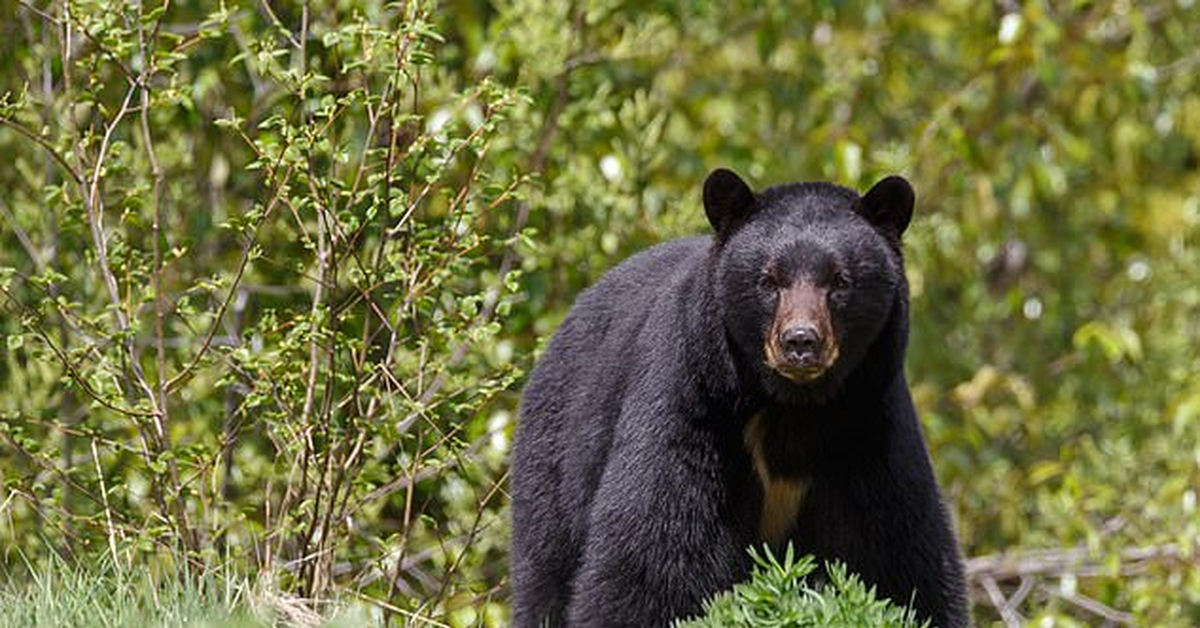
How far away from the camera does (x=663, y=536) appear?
523 cm

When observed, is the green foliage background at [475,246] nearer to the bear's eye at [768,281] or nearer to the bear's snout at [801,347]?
the bear's eye at [768,281]

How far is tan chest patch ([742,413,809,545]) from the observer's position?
5383 mm

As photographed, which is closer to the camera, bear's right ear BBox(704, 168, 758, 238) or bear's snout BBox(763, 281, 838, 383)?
bear's snout BBox(763, 281, 838, 383)

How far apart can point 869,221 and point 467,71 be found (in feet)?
11.9

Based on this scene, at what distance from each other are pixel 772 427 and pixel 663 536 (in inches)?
15.8

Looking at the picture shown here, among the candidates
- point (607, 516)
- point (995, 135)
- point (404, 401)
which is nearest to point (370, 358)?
point (404, 401)

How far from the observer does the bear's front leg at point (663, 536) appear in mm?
5230

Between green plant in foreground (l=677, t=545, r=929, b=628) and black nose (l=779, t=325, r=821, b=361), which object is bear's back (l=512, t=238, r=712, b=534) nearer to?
black nose (l=779, t=325, r=821, b=361)

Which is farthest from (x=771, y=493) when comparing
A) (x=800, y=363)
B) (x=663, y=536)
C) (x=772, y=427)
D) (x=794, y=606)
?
(x=794, y=606)

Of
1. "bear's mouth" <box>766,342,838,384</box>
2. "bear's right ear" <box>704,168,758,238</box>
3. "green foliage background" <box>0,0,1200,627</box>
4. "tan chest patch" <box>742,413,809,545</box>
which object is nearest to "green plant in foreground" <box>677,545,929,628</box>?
"bear's mouth" <box>766,342,838,384</box>

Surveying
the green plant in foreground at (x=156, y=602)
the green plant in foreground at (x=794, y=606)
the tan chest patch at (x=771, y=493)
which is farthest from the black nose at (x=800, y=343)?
the green plant in foreground at (x=156, y=602)

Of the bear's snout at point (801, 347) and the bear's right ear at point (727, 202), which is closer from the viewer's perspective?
the bear's snout at point (801, 347)

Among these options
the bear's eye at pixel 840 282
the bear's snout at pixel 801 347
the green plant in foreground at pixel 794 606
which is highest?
the bear's eye at pixel 840 282

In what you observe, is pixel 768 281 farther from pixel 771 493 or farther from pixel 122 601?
pixel 122 601
